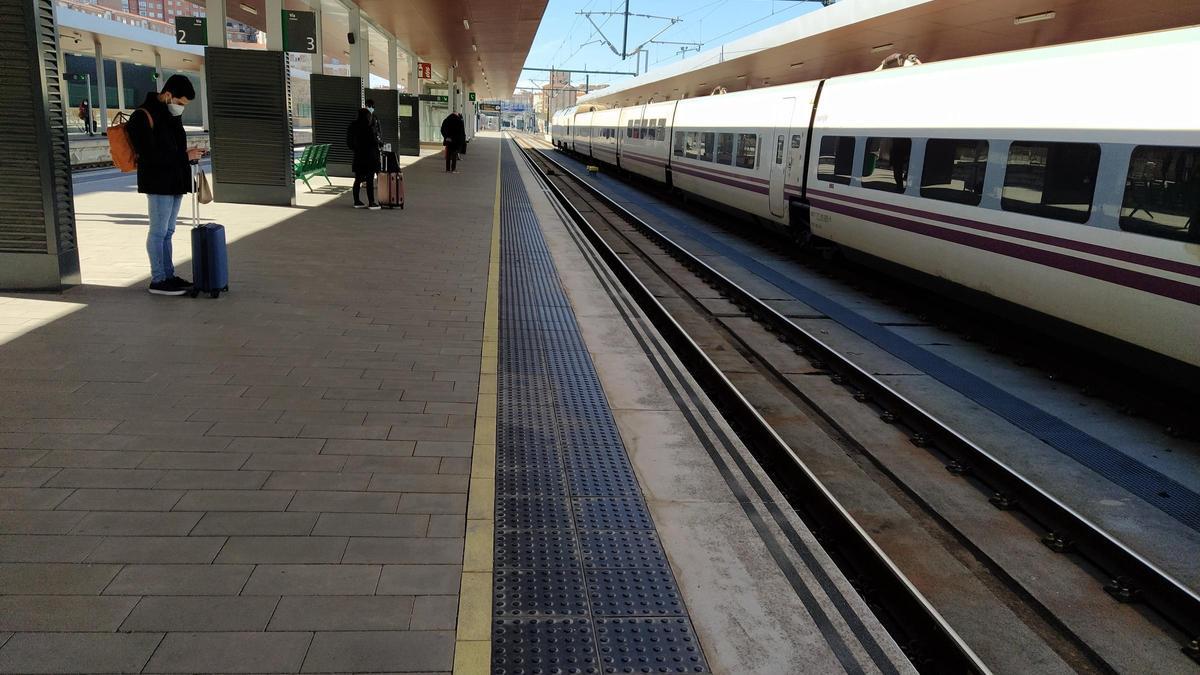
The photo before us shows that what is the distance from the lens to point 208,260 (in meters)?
7.39

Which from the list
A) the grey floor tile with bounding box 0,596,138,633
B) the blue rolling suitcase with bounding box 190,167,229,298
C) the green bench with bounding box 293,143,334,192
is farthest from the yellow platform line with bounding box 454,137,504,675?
the green bench with bounding box 293,143,334,192

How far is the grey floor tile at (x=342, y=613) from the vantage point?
9.52 ft

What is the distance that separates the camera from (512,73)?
48719mm

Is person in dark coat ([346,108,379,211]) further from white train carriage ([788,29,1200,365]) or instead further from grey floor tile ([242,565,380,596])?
grey floor tile ([242,565,380,596])

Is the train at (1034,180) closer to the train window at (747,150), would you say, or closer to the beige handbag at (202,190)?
the train window at (747,150)

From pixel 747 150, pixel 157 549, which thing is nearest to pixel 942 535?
pixel 157 549

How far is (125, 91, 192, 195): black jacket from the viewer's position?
7.09 m

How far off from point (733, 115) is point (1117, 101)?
33.1 ft

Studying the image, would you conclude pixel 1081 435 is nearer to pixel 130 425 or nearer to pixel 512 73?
pixel 130 425

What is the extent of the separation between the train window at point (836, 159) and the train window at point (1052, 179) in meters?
3.27

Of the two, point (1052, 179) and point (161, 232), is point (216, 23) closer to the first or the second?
point (161, 232)

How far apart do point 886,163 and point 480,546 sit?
8201mm

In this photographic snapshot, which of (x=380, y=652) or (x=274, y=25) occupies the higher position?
(x=274, y=25)

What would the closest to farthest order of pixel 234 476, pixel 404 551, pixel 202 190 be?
pixel 404 551, pixel 234 476, pixel 202 190
